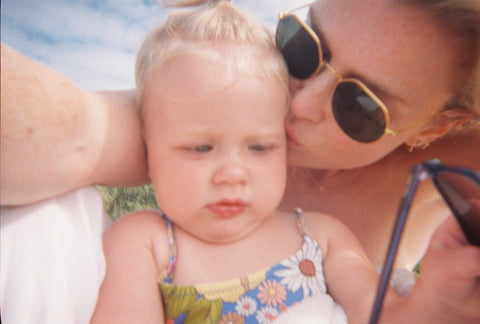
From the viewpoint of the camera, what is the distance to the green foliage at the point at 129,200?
1.36m

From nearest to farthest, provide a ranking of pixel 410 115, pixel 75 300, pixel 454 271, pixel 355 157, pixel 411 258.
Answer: pixel 454 271 → pixel 75 300 → pixel 410 115 → pixel 355 157 → pixel 411 258

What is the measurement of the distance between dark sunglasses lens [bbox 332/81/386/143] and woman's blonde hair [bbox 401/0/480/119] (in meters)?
0.30

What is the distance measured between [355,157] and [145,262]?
854mm

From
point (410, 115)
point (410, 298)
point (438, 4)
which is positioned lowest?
point (410, 298)

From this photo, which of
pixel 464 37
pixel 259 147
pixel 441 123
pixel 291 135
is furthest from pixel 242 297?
pixel 464 37

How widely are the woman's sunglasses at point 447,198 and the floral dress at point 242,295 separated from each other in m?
0.52

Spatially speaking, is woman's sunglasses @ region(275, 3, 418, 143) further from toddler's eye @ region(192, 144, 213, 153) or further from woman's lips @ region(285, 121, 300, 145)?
toddler's eye @ region(192, 144, 213, 153)

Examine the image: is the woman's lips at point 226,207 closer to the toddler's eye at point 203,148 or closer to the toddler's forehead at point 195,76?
the toddler's eye at point 203,148

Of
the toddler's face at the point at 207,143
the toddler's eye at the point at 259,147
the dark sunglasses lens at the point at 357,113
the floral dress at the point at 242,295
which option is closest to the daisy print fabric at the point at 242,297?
the floral dress at the point at 242,295

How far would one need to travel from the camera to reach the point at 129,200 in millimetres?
1500

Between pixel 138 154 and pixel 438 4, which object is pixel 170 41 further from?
pixel 438 4

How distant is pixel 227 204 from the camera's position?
1.15 metres

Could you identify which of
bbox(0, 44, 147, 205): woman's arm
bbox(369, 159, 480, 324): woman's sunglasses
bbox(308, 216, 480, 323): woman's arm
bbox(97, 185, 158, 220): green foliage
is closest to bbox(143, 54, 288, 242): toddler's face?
bbox(0, 44, 147, 205): woman's arm

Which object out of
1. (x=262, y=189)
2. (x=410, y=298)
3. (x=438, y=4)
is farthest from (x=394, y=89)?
(x=410, y=298)
